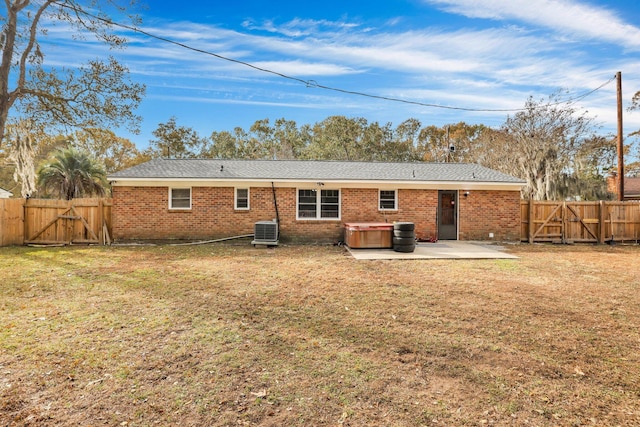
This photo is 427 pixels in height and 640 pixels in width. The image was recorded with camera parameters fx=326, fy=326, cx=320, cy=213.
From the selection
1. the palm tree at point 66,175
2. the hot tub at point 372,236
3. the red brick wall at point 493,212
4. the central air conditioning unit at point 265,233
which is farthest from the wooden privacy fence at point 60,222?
the red brick wall at point 493,212

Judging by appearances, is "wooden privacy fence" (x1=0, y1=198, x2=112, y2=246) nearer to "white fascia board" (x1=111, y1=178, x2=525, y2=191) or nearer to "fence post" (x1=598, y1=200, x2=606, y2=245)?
"white fascia board" (x1=111, y1=178, x2=525, y2=191)

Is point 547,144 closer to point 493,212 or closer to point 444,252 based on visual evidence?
point 493,212

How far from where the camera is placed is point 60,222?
40.4ft

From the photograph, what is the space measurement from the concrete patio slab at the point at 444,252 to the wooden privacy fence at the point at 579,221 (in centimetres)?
238

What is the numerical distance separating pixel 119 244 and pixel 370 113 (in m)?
29.8

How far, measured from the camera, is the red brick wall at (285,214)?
40.8ft

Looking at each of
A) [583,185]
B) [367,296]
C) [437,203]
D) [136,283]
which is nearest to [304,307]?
[367,296]

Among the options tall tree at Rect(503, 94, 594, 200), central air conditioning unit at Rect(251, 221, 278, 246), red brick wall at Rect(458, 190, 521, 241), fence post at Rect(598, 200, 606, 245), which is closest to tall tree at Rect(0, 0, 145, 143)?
central air conditioning unit at Rect(251, 221, 278, 246)

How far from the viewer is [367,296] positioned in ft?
19.4

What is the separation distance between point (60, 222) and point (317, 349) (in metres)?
13.0

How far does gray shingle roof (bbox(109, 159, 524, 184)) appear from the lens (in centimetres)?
1265

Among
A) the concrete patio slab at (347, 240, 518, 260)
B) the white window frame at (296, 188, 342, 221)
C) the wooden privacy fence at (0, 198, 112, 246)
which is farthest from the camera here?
the white window frame at (296, 188, 342, 221)

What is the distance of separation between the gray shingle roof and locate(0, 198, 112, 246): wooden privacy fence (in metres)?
1.73

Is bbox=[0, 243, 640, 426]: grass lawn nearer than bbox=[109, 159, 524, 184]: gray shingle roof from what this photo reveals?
Yes
